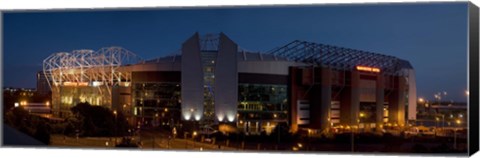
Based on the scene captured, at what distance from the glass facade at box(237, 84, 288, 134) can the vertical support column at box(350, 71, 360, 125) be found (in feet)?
12.4

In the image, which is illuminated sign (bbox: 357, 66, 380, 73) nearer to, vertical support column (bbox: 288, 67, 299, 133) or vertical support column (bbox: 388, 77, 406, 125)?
vertical support column (bbox: 388, 77, 406, 125)

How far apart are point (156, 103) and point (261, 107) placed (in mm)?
5844

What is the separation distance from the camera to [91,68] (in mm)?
37938

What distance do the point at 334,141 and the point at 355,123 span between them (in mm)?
6949

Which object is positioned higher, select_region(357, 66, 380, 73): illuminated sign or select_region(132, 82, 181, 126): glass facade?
select_region(357, 66, 380, 73): illuminated sign

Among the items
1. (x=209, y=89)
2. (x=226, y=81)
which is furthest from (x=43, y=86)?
(x=226, y=81)

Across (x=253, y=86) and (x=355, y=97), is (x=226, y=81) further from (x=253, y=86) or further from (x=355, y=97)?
(x=355, y=97)

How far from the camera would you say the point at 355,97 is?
1298 inches

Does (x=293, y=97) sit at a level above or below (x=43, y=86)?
below

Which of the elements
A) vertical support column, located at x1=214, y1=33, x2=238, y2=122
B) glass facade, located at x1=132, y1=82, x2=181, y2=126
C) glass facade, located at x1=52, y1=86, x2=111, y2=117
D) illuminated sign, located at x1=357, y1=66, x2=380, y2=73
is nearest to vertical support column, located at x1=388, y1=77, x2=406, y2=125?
illuminated sign, located at x1=357, y1=66, x2=380, y2=73

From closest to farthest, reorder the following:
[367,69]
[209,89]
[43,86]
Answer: [209,89] < [367,69] < [43,86]

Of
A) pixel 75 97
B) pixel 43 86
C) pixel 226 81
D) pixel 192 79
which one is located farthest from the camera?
pixel 43 86

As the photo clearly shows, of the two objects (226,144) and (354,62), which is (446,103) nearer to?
(354,62)

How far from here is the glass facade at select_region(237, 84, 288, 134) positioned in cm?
2991
